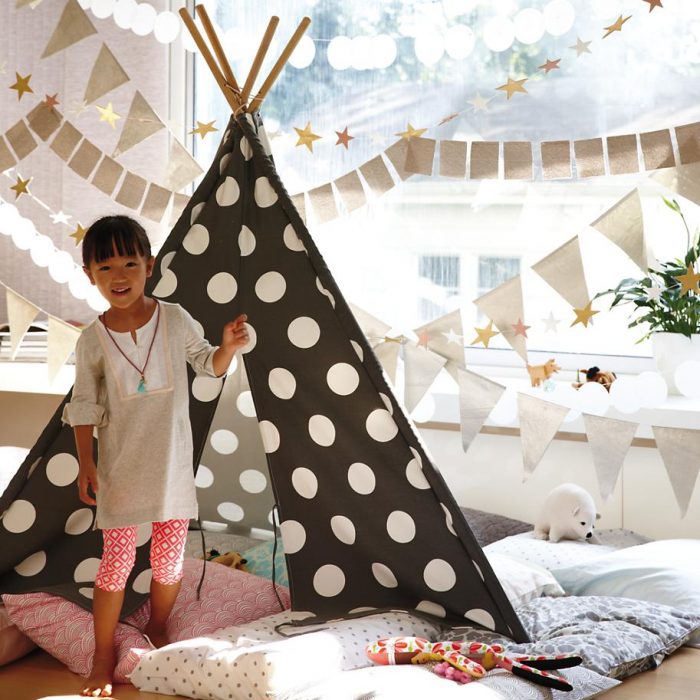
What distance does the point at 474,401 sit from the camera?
1992 mm

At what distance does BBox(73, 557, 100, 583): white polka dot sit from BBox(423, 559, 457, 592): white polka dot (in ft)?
2.23

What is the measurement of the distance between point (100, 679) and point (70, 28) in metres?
1.35

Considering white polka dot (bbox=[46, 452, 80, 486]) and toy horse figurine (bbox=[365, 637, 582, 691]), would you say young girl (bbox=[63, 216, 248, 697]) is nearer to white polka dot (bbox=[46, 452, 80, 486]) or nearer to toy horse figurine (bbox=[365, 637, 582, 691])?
white polka dot (bbox=[46, 452, 80, 486])

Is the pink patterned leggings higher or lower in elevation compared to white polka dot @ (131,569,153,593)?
higher

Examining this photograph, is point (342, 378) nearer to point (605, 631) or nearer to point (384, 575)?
point (384, 575)

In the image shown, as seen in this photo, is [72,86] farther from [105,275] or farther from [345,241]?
[105,275]

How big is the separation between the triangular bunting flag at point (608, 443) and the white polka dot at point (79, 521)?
102 centimetres

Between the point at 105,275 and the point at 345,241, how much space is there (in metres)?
1.48

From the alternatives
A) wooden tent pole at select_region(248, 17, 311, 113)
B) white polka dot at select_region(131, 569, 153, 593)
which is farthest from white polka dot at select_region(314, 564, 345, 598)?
wooden tent pole at select_region(248, 17, 311, 113)

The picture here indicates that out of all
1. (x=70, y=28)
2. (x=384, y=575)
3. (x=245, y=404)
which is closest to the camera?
(x=384, y=575)

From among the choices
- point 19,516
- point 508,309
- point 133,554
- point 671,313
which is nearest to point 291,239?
point 508,309

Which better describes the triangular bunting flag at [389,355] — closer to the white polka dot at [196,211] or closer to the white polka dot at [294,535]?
the white polka dot at [294,535]

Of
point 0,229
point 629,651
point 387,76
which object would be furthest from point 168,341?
point 387,76

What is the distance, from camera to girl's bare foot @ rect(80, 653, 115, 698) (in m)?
1.68
